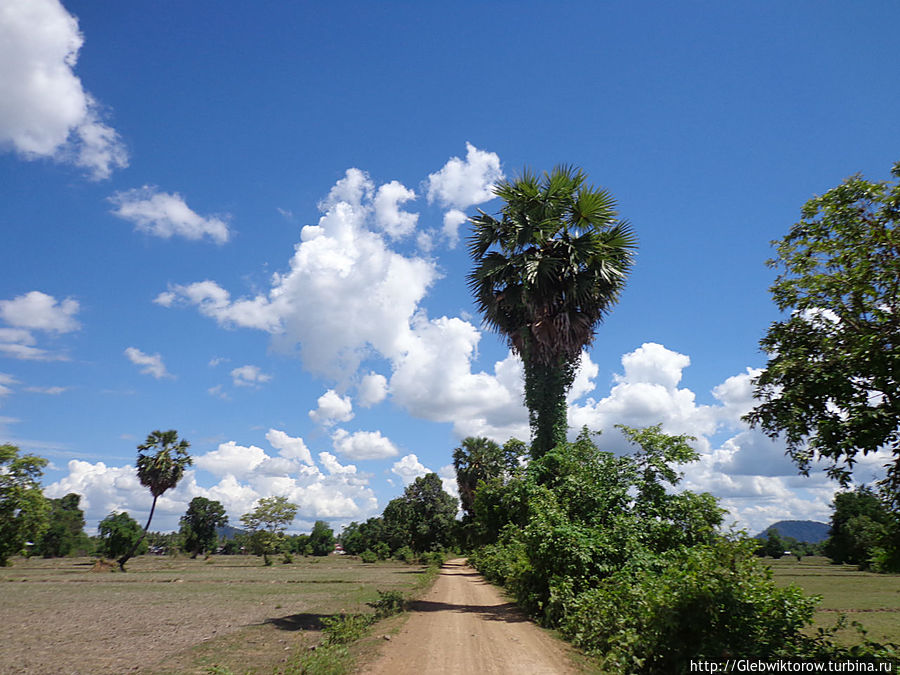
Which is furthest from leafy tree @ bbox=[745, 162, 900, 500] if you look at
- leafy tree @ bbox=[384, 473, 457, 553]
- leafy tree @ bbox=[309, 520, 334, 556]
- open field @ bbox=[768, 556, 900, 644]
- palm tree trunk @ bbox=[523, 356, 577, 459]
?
leafy tree @ bbox=[309, 520, 334, 556]

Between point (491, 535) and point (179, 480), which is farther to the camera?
point (179, 480)

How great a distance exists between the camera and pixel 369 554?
265ft

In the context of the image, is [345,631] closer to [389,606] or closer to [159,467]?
[389,606]

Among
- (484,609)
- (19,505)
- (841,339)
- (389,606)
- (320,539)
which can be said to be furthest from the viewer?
(320,539)

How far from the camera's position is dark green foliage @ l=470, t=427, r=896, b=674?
25.9ft

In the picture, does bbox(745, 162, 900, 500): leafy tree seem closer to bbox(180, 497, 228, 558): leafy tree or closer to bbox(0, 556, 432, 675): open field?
bbox(0, 556, 432, 675): open field

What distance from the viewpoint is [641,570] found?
1202 cm

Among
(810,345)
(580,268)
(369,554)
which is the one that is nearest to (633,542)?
(810,345)

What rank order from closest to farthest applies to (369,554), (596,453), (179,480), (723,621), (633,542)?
(723,621) → (633,542) → (596,453) → (179,480) → (369,554)

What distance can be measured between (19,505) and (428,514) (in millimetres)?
40452

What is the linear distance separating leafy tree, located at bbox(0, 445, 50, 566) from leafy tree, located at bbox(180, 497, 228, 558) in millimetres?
65260

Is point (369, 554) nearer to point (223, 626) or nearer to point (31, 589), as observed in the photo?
point (31, 589)

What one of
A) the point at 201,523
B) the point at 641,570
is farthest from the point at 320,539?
the point at 641,570

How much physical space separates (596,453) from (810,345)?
927 centimetres
